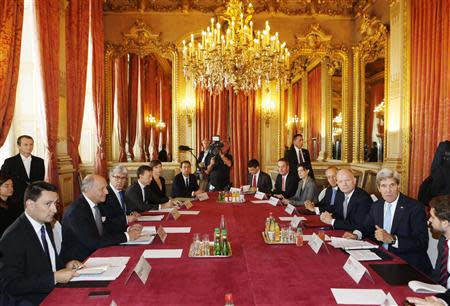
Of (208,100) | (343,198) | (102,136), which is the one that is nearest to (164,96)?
(208,100)

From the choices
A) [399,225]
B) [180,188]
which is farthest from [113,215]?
[399,225]

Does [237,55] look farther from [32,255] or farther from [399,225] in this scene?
[32,255]

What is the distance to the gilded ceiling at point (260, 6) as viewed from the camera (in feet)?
27.4

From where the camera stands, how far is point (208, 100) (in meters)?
8.66

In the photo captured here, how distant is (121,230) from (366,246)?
203cm

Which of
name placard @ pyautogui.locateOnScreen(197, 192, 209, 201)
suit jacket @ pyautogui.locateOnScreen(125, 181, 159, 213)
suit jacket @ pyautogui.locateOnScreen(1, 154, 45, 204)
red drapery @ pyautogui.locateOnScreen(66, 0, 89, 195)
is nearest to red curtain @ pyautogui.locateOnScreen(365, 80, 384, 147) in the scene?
name placard @ pyautogui.locateOnScreen(197, 192, 209, 201)

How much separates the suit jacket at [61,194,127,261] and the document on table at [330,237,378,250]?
1558 mm

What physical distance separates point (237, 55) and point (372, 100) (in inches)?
155

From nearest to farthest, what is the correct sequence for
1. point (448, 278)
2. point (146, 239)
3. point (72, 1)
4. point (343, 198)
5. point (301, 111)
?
point (448, 278) → point (146, 239) → point (343, 198) → point (72, 1) → point (301, 111)

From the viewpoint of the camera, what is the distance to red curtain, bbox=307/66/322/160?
363 inches

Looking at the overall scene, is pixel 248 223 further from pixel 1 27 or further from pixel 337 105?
pixel 337 105

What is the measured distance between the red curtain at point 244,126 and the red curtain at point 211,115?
0.20m

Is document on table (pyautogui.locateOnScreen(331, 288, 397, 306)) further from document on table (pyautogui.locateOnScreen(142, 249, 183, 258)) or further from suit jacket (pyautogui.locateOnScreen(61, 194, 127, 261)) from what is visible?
suit jacket (pyautogui.locateOnScreen(61, 194, 127, 261))

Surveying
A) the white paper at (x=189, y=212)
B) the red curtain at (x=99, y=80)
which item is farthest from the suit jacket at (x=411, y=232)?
the red curtain at (x=99, y=80)
